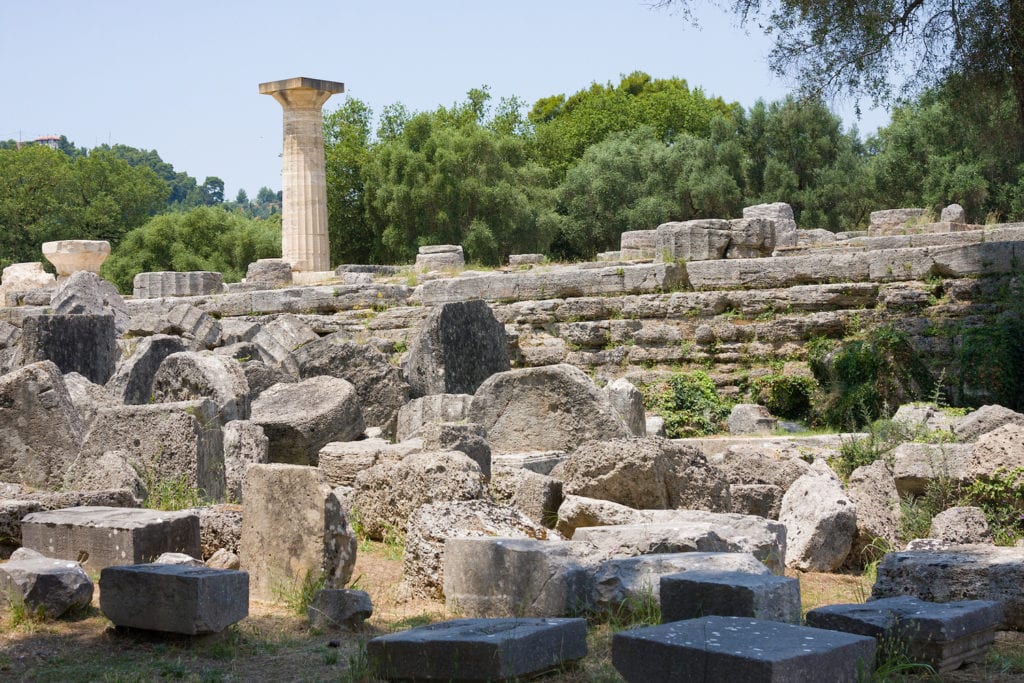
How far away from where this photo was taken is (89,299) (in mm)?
17172

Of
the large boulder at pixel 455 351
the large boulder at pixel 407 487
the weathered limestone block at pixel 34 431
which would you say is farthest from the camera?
the large boulder at pixel 455 351

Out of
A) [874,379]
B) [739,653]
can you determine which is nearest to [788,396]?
[874,379]

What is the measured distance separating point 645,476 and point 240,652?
3.25 metres

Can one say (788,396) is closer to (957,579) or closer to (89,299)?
(957,579)

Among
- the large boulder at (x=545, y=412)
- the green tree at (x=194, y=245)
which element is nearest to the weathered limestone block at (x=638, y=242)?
the large boulder at (x=545, y=412)

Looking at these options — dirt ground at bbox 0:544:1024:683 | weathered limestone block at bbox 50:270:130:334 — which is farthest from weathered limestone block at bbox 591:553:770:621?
weathered limestone block at bbox 50:270:130:334

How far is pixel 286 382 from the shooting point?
1162cm

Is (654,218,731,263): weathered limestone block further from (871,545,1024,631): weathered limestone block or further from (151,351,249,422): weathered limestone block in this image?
(871,545,1024,631): weathered limestone block

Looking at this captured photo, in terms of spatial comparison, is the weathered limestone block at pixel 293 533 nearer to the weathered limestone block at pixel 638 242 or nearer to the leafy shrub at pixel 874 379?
the leafy shrub at pixel 874 379

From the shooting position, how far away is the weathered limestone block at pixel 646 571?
548 centimetres

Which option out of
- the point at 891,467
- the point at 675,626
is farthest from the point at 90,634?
the point at 891,467

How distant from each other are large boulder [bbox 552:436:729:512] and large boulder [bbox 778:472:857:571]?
53 centimetres

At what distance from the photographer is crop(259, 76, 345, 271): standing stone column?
83.3 feet

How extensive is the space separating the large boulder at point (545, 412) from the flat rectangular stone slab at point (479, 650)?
177 inches
